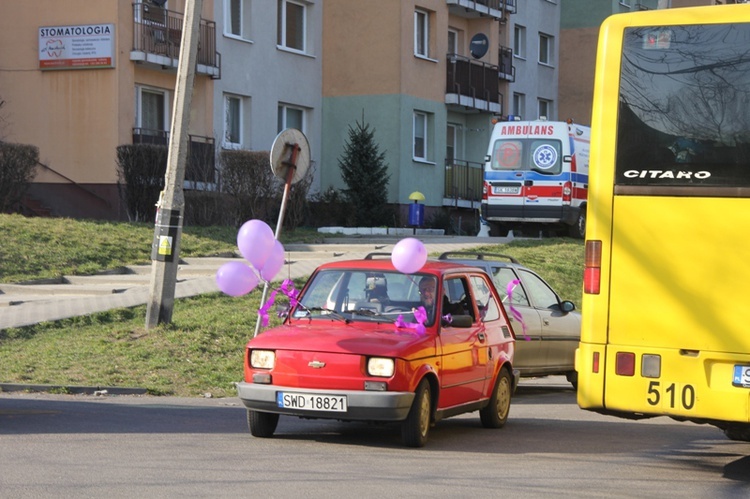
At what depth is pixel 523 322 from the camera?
1477cm

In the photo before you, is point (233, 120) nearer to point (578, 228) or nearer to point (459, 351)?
point (578, 228)

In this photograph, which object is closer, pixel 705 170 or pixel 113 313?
pixel 705 170

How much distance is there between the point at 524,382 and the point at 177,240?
4.87 meters

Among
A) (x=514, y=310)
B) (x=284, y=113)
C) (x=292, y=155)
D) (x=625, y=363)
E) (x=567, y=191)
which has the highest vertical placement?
(x=284, y=113)

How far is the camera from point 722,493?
899 cm

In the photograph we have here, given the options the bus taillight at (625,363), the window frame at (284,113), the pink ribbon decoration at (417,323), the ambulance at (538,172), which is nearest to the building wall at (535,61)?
the window frame at (284,113)

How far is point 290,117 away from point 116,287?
18.2 metres

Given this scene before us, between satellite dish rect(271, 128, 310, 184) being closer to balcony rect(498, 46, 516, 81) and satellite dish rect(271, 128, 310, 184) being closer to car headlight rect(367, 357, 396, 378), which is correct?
car headlight rect(367, 357, 396, 378)

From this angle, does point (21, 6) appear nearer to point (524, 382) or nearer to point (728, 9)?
point (524, 382)

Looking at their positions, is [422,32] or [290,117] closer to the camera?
[290,117]

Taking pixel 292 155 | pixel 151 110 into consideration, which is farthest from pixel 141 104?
pixel 292 155

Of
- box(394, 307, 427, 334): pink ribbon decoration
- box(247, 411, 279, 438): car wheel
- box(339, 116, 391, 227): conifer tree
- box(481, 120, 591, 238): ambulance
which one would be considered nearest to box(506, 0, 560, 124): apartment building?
box(339, 116, 391, 227): conifer tree

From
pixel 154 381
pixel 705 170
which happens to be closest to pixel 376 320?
pixel 705 170

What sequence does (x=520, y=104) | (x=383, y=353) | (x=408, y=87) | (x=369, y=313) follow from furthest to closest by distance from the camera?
1. (x=520, y=104)
2. (x=408, y=87)
3. (x=369, y=313)
4. (x=383, y=353)
